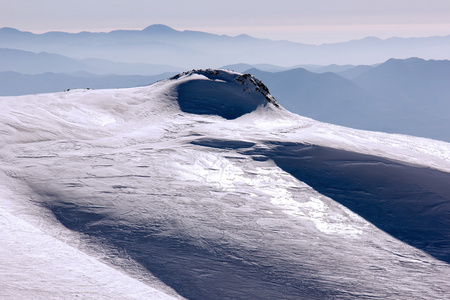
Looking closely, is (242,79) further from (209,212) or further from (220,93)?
(209,212)

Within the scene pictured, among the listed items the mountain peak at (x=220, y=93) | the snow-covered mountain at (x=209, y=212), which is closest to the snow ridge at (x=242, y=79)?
the mountain peak at (x=220, y=93)

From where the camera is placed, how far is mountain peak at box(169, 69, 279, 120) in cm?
2102

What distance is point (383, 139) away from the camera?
19.6 m

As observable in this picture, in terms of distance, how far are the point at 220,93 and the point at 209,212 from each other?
15182 mm

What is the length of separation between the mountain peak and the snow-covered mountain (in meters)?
3.92

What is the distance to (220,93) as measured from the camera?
2295 centimetres

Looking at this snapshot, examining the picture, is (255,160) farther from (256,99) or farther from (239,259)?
(256,99)

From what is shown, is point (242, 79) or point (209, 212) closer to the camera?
point (209, 212)

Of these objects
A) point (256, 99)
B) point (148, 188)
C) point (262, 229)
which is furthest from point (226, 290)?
point (256, 99)

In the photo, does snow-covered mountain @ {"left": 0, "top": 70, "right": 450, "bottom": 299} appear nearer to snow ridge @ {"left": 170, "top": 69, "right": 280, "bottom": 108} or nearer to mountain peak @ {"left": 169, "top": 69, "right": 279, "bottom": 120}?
mountain peak @ {"left": 169, "top": 69, "right": 279, "bottom": 120}

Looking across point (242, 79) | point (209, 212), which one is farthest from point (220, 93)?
point (209, 212)

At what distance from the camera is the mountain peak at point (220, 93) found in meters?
21.0

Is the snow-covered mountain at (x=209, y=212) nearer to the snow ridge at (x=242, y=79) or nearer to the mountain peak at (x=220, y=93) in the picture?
the mountain peak at (x=220, y=93)

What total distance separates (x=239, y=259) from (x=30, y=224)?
429 cm
